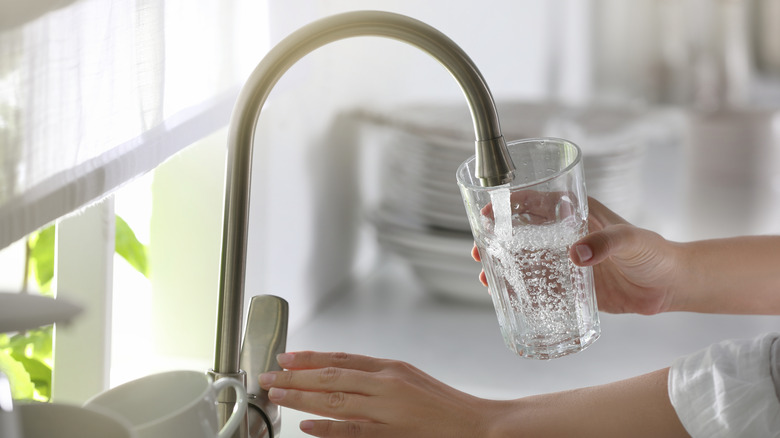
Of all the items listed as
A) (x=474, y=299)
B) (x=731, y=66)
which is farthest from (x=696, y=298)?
(x=731, y=66)

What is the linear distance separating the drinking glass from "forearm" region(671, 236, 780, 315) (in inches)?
9.7

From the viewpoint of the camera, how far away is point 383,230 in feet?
4.18

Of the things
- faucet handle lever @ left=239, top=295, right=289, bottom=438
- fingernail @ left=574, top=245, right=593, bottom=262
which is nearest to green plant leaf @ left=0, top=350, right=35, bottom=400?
faucet handle lever @ left=239, top=295, right=289, bottom=438

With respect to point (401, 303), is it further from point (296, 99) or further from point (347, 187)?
point (296, 99)

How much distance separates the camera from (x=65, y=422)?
1.44 feet

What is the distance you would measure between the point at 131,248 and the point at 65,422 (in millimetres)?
615

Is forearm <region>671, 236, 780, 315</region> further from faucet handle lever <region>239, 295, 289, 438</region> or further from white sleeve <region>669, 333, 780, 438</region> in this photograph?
faucet handle lever <region>239, 295, 289, 438</region>

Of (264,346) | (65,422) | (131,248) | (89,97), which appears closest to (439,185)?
(131,248)

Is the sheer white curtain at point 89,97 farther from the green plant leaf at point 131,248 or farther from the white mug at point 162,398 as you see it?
the green plant leaf at point 131,248

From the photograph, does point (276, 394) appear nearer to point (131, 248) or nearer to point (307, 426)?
point (307, 426)

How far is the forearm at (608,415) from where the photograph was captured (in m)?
0.77

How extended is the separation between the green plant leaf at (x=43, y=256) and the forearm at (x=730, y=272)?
608 mm

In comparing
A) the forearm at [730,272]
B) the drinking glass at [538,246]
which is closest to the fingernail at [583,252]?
the drinking glass at [538,246]

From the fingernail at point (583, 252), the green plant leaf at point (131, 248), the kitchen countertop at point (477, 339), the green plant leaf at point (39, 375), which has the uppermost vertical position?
the fingernail at point (583, 252)
